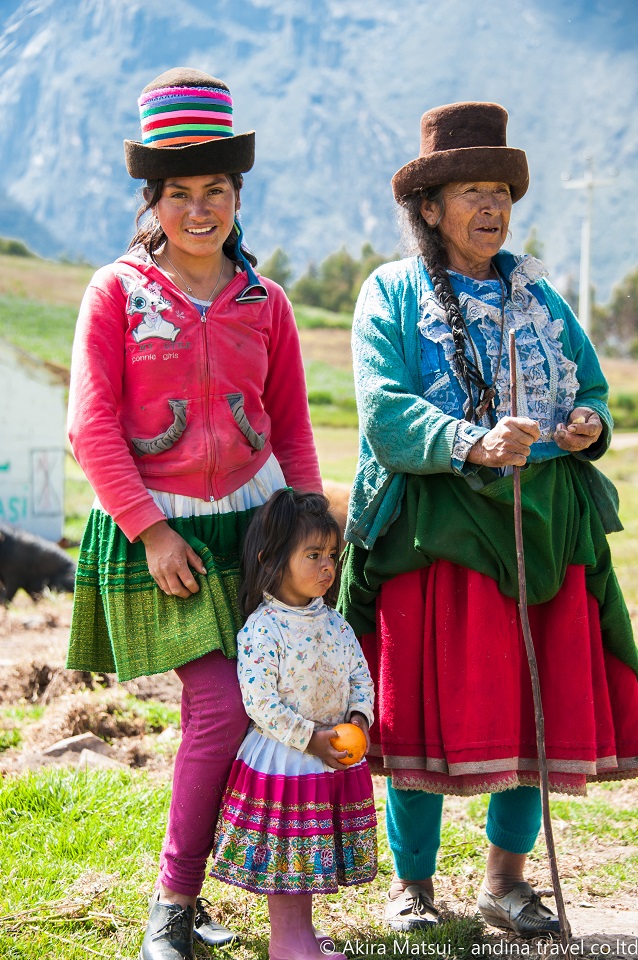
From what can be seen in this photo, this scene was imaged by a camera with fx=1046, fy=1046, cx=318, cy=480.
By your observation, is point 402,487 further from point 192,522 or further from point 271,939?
point 271,939

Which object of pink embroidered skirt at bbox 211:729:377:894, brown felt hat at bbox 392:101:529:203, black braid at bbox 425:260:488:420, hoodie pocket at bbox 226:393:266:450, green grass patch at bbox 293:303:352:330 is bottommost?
pink embroidered skirt at bbox 211:729:377:894

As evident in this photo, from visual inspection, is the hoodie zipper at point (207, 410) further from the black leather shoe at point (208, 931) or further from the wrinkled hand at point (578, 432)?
the black leather shoe at point (208, 931)

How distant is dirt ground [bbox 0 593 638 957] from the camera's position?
309cm

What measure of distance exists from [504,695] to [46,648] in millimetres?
4508

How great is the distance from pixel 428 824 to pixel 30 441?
29.9 ft

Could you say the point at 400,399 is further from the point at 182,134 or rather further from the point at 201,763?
the point at 201,763

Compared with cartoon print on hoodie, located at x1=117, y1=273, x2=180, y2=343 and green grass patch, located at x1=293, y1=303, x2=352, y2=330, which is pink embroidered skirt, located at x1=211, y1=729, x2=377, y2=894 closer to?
cartoon print on hoodie, located at x1=117, y1=273, x2=180, y2=343

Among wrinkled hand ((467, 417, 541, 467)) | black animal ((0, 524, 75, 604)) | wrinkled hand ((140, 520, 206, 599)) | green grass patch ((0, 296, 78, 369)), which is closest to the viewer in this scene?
wrinkled hand ((467, 417, 541, 467))

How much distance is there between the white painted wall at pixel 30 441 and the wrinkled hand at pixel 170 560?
29.3 ft

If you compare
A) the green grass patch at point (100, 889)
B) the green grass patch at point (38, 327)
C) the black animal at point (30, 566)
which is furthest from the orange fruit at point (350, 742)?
the green grass patch at point (38, 327)

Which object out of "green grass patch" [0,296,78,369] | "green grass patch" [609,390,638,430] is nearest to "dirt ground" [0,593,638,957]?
"green grass patch" [0,296,78,369]

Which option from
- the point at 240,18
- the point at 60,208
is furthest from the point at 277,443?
the point at 240,18

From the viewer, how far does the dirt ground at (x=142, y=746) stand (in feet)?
10.1

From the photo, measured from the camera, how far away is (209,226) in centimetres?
275
